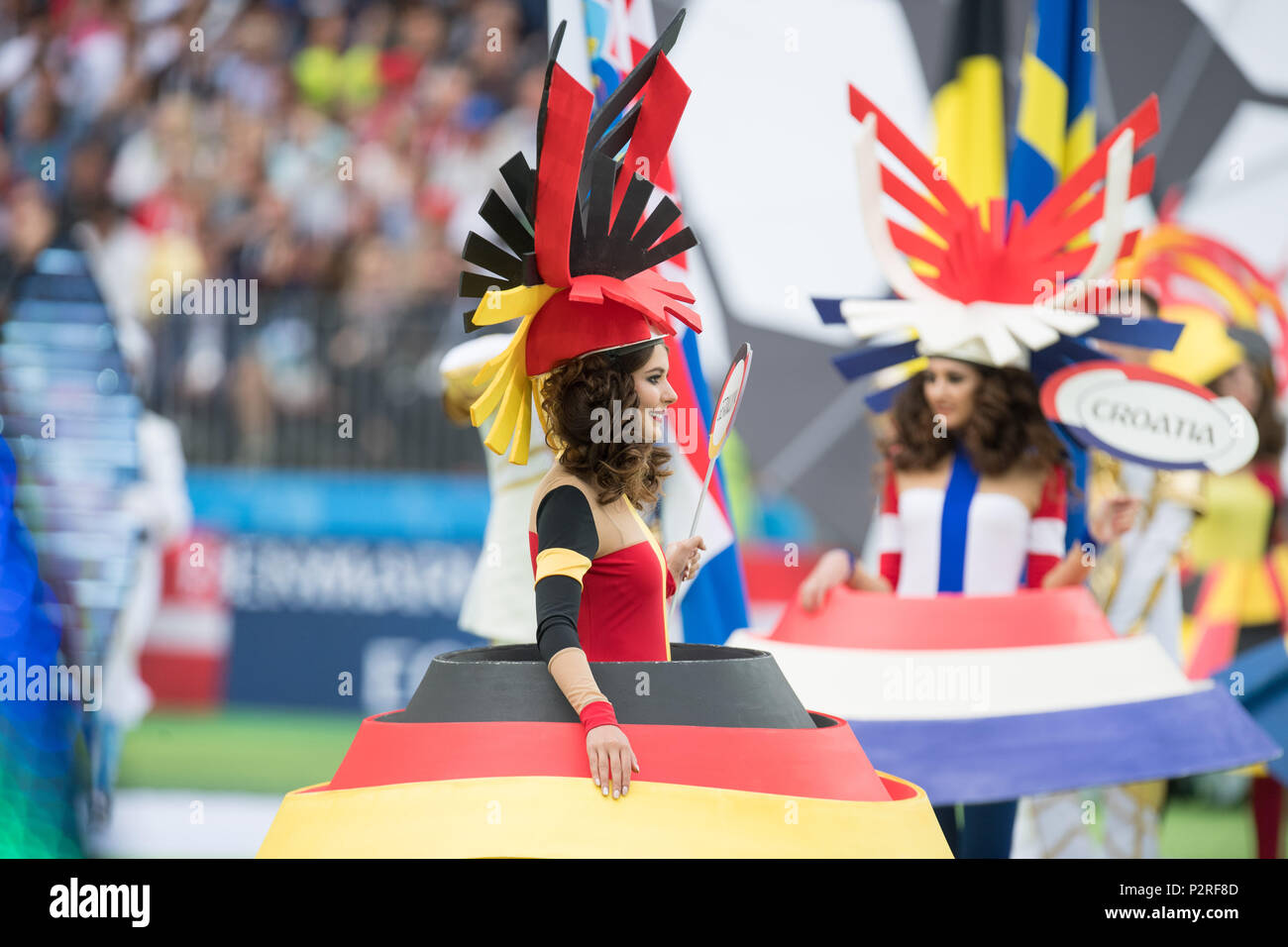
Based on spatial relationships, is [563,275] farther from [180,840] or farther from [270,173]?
[270,173]

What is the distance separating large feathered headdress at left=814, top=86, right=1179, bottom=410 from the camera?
3.05 metres

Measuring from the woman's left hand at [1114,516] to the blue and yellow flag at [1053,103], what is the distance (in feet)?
3.32

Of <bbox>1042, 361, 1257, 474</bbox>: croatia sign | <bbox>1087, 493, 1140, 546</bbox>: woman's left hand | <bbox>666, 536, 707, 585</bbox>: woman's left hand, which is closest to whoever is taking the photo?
<bbox>666, 536, 707, 585</bbox>: woman's left hand

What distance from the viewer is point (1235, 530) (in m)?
4.52

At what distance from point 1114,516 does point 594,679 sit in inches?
68.4

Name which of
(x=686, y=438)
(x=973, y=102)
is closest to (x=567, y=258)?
(x=686, y=438)

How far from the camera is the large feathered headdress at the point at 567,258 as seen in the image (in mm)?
1848

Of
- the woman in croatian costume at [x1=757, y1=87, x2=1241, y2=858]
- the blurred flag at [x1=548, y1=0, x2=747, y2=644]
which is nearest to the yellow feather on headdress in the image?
the blurred flag at [x1=548, y1=0, x2=747, y2=644]

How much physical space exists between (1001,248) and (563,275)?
1554 mm

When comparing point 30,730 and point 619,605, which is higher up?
point 619,605

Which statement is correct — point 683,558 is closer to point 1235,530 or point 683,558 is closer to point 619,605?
point 619,605

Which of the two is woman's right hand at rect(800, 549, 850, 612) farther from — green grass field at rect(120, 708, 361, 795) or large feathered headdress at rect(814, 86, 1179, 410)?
green grass field at rect(120, 708, 361, 795)

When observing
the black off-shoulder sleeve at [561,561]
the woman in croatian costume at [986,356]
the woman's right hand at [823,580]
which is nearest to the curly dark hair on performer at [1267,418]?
the woman in croatian costume at [986,356]

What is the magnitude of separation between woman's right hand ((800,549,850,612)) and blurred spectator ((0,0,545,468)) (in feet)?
7.37
